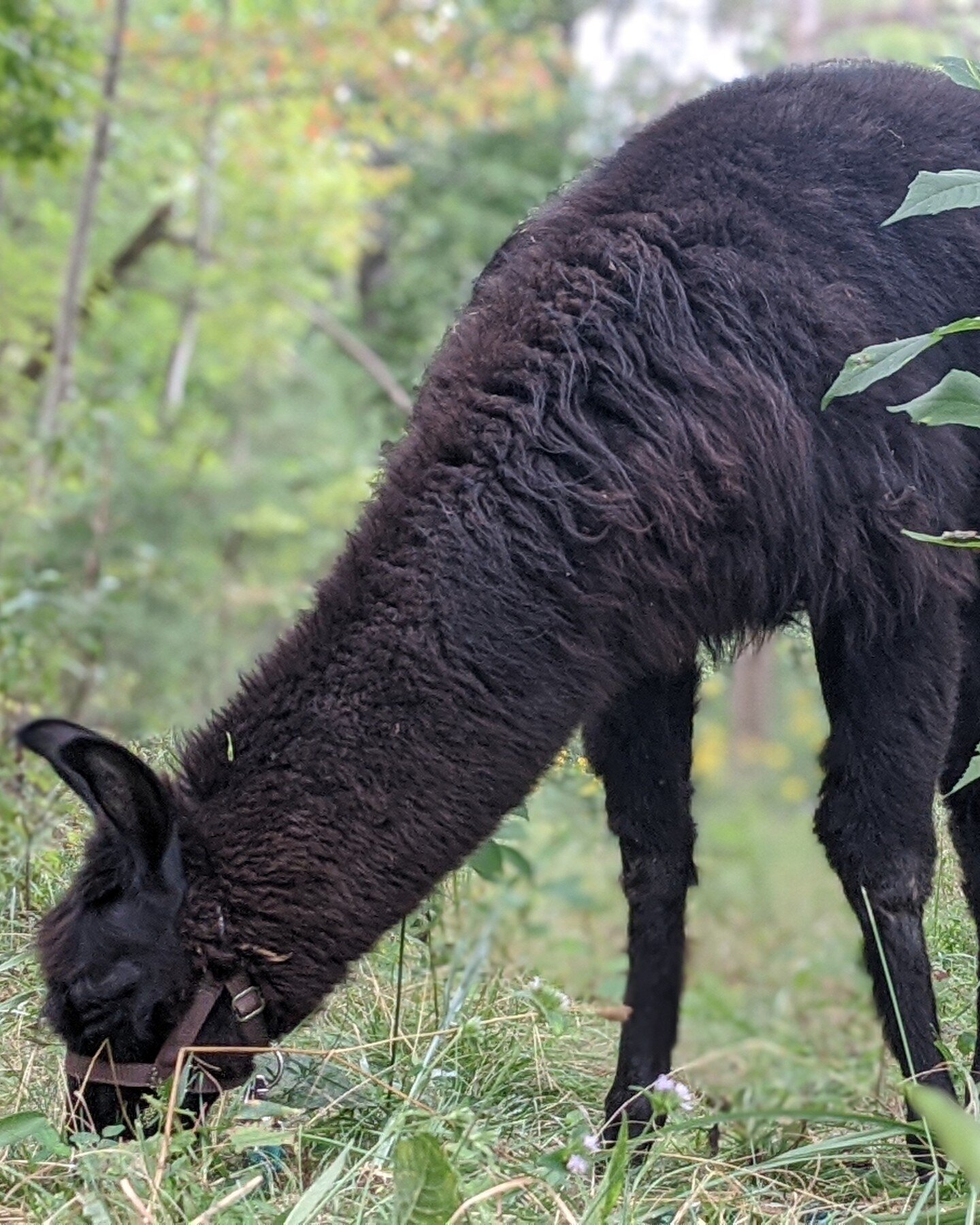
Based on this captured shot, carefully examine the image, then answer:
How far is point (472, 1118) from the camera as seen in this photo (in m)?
2.80

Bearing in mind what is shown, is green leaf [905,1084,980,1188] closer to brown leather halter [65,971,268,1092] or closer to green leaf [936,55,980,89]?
brown leather halter [65,971,268,1092]

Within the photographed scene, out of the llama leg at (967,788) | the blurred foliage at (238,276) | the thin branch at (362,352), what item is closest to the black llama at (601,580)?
the llama leg at (967,788)

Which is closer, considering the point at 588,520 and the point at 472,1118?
the point at 472,1118

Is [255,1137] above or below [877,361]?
below

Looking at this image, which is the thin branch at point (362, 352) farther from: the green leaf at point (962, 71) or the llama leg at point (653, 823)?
the green leaf at point (962, 71)

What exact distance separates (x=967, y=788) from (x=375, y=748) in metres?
1.80

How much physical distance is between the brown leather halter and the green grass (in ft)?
0.44

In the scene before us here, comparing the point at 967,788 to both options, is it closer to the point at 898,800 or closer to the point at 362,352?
the point at 898,800

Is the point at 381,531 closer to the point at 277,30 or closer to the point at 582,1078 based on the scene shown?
the point at 582,1078

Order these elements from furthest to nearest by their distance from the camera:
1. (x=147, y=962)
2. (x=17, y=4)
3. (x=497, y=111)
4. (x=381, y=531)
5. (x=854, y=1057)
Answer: (x=497, y=111)
(x=17, y=4)
(x=854, y=1057)
(x=381, y=531)
(x=147, y=962)

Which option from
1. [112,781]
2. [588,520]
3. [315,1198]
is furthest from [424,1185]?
[588,520]

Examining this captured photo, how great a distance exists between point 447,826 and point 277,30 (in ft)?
34.6

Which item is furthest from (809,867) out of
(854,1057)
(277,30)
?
(277,30)

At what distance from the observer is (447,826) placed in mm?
3029
